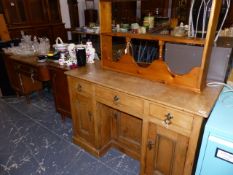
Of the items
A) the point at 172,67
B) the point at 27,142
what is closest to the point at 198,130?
the point at 172,67

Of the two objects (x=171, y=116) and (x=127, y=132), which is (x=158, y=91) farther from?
(x=127, y=132)

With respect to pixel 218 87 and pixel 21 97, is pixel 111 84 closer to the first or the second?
pixel 218 87

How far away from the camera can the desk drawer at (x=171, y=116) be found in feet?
3.55

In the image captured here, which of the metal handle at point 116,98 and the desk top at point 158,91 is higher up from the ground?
the desk top at point 158,91

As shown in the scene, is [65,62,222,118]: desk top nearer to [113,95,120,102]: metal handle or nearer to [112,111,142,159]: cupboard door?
[113,95,120,102]: metal handle

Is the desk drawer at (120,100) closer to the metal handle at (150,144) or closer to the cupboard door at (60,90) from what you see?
the metal handle at (150,144)

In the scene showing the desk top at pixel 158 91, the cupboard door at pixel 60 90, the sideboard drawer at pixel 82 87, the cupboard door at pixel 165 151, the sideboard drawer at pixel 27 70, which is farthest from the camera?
the sideboard drawer at pixel 27 70

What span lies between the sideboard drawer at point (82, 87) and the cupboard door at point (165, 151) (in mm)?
591

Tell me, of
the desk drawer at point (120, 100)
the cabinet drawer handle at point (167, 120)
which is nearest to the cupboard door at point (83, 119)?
the desk drawer at point (120, 100)

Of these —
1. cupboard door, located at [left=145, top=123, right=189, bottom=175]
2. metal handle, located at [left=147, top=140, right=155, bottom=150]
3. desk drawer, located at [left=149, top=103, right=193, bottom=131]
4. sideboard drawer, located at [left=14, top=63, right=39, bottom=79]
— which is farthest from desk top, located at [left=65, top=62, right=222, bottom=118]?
sideboard drawer, located at [left=14, top=63, right=39, bottom=79]

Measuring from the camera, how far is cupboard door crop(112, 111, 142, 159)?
172 cm

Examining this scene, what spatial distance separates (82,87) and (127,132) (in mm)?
620

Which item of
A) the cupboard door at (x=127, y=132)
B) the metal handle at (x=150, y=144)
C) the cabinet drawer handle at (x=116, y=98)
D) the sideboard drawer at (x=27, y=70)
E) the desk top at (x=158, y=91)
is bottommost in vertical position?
the cupboard door at (x=127, y=132)

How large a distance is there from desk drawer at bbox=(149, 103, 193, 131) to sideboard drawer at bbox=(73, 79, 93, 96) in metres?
0.58
